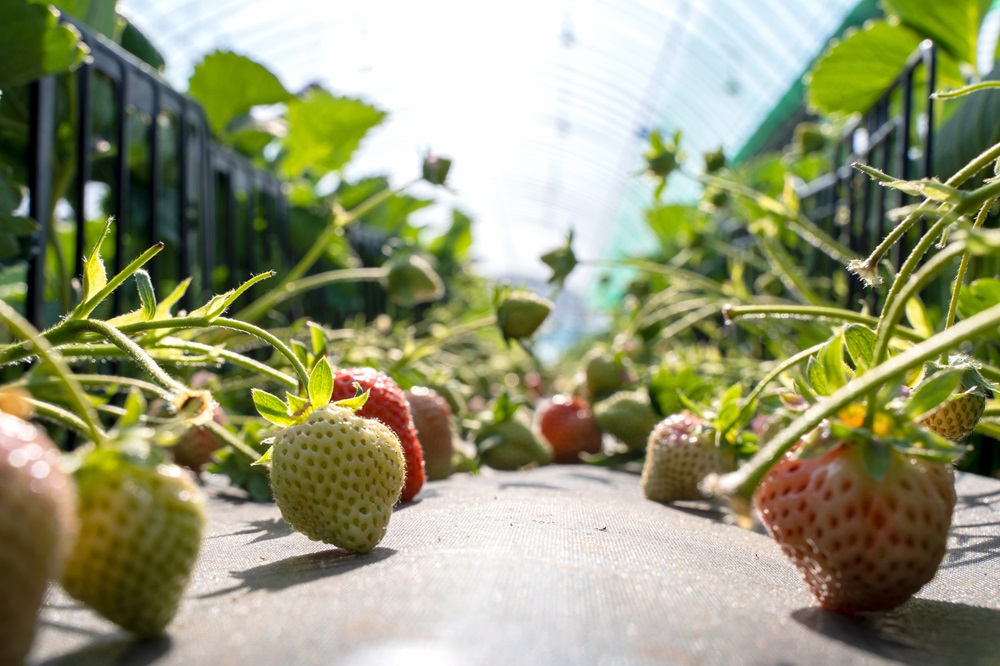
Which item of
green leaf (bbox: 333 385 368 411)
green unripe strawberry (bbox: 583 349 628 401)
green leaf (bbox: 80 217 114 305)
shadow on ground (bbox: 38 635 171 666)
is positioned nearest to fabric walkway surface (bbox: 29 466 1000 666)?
shadow on ground (bbox: 38 635 171 666)

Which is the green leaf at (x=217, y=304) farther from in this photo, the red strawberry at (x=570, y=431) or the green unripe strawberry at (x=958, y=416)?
the red strawberry at (x=570, y=431)

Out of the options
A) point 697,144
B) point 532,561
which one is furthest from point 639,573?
point 697,144

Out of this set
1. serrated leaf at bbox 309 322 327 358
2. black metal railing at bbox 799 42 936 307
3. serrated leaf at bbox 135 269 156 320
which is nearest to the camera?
serrated leaf at bbox 135 269 156 320

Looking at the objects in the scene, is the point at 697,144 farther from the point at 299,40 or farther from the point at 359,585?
the point at 359,585

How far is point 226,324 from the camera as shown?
64 centimetres

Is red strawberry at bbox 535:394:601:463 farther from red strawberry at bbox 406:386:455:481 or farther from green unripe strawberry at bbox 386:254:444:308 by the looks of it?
red strawberry at bbox 406:386:455:481

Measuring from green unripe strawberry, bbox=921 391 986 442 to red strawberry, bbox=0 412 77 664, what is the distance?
550 millimetres

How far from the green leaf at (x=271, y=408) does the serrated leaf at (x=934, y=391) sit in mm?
417

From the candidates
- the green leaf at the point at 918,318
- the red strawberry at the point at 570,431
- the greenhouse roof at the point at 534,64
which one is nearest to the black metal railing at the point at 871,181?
the green leaf at the point at 918,318

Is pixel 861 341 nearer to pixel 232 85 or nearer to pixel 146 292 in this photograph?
pixel 146 292

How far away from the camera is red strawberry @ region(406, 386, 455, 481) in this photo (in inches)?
44.1

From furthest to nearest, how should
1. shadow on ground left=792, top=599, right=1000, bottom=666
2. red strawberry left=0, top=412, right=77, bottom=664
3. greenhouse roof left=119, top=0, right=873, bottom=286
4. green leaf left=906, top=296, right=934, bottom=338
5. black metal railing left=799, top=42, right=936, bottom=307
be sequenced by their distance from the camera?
1. greenhouse roof left=119, top=0, right=873, bottom=286
2. black metal railing left=799, top=42, right=936, bottom=307
3. green leaf left=906, top=296, right=934, bottom=338
4. shadow on ground left=792, top=599, right=1000, bottom=666
5. red strawberry left=0, top=412, right=77, bottom=664

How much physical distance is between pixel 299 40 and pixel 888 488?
23.2ft

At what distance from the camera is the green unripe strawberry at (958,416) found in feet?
2.09
